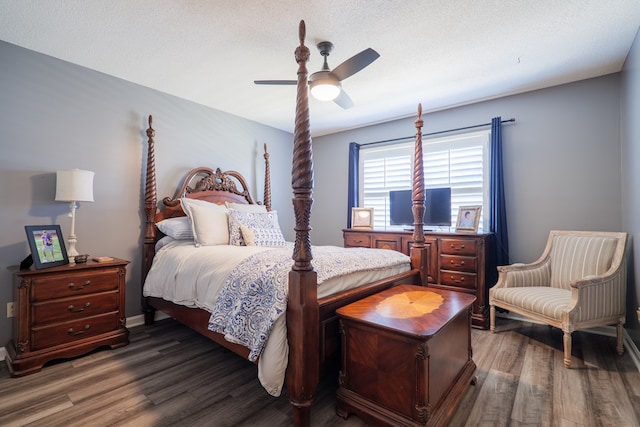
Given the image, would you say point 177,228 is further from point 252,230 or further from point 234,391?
point 234,391

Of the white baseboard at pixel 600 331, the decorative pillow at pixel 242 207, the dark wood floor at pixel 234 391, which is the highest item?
the decorative pillow at pixel 242 207

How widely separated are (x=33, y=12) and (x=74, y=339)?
2.46 meters

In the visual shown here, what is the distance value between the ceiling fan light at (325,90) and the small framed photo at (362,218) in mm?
2181

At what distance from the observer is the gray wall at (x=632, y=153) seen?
7.93ft

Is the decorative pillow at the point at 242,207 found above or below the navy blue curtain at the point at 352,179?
below

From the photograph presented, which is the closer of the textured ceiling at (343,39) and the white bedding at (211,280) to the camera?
the white bedding at (211,280)

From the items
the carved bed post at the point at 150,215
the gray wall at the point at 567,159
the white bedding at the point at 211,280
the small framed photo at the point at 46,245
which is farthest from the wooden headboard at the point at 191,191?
the gray wall at the point at 567,159

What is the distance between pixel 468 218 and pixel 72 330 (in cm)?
402

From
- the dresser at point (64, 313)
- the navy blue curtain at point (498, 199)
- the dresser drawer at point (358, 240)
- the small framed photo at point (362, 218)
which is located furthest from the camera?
the small framed photo at point (362, 218)

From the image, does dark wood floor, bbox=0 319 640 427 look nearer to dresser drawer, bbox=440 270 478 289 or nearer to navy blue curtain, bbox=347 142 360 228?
dresser drawer, bbox=440 270 478 289

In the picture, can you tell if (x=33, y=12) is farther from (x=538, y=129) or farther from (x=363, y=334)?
(x=538, y=129)

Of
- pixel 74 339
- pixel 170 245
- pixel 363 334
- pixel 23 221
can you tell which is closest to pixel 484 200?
pixel 363 334

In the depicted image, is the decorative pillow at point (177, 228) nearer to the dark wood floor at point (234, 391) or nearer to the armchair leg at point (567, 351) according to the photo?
the dark wood floor at point (234, 391)

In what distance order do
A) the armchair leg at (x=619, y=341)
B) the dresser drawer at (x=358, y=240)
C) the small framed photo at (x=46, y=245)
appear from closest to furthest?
the small framed photo at (x=46, y=245) < the armchair leg at (x=619, y=341) < the dresser drawer at (x=358, y=240)
